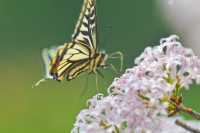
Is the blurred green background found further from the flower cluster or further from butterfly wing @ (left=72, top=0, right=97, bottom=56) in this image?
the flower cluster

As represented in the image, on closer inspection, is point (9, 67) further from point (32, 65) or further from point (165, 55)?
point (165, 55)

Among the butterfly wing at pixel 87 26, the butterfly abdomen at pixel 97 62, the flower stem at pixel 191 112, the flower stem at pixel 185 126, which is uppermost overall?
the butterfly wing at pixel 87 26

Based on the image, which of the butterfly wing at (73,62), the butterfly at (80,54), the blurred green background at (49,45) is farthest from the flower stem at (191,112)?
the blurred green background at (49,45)

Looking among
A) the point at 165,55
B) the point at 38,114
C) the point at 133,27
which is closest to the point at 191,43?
the point at 38,114

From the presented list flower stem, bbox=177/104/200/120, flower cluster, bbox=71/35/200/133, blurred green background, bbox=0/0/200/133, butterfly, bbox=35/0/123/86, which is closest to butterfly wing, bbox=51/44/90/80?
butterfly, bbox=35/0/123/86

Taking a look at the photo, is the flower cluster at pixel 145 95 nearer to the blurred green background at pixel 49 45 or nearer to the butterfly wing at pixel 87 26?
the butterfly wing at pixel 87 26

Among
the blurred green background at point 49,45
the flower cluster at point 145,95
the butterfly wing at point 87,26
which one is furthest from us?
the blurred green background at point 49,45
